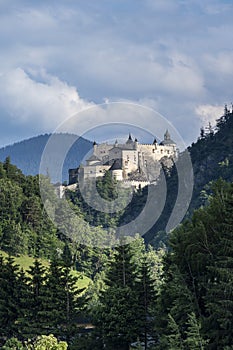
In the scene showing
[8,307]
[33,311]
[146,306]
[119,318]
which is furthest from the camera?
[8,307]

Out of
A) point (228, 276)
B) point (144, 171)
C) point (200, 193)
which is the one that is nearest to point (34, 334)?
point (228, 276)

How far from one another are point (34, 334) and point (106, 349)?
5679 mm

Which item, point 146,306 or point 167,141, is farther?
point 167,141

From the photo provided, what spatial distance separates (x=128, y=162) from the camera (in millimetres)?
140625

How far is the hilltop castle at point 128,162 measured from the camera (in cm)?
13788

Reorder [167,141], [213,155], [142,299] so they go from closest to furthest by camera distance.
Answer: [142,299], [213,155], [167,141]

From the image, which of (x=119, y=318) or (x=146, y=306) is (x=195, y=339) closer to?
(x=119, y=318)

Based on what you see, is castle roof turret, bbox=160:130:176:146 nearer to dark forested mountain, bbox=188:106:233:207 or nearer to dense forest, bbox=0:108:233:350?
dark forested mountain, bbox=188:106:233:207

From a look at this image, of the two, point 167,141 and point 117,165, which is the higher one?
point 167,141

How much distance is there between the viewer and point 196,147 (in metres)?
146

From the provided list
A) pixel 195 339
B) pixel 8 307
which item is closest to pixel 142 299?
pixel 8 307

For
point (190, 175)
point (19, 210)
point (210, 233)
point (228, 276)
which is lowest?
point (228, 276)

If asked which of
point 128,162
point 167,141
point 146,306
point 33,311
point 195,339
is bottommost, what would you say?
point 195,339

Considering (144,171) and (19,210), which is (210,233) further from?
(144,171)
